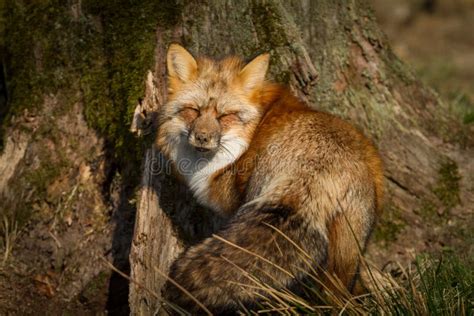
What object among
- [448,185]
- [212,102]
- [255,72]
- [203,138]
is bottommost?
[448,185]

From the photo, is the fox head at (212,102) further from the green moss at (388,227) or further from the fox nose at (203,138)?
the green moss at (388,227)

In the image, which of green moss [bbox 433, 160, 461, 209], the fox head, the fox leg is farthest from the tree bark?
the fox leg

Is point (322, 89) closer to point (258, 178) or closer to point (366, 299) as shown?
point (258, 178)

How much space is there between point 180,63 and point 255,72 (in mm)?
671

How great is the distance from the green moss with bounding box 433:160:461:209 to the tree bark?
0.18 feet

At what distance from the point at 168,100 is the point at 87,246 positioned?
1814 millimetres

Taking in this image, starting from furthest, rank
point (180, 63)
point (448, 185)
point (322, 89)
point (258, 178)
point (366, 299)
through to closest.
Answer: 1. point (448, 185)
2. point (322, 89)
3. point (180, 63)
4. point (258, 178)
5. point (366, 299)

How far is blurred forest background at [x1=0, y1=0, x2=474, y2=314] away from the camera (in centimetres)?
602

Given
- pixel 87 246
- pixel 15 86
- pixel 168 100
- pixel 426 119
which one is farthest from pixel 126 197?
pixel 426 119

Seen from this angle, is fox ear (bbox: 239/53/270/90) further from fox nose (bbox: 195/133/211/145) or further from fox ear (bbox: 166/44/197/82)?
fox nose (bbox: 195/133/211/145)

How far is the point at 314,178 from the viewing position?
466cm

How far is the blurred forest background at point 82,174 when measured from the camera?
602 centimetres

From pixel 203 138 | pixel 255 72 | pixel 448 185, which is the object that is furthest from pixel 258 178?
pixel 448 185

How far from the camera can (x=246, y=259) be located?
172 inches
